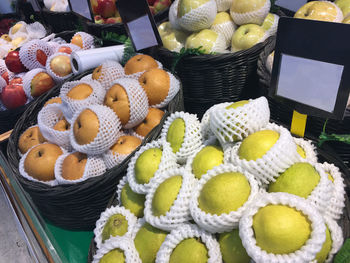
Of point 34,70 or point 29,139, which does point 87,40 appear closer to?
point 34,70

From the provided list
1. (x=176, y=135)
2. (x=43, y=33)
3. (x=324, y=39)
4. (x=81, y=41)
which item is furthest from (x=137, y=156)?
(x=43, y=33)

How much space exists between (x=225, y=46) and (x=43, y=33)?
2.22 m

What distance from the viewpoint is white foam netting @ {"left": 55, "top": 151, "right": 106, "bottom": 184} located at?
1.36m

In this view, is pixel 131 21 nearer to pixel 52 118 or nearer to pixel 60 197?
pixel 52 118

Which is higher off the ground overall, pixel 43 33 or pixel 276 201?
pixel 276 201

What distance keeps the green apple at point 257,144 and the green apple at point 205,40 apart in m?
1.02

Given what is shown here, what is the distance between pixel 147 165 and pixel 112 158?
39 centimetres

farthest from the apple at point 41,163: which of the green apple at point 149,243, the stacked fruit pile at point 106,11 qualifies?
the stacked fruit pile at point 106,11

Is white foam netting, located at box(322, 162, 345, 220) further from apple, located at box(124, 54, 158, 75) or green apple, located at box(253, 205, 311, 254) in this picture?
apple, located at box(124, 54, 158, 75)

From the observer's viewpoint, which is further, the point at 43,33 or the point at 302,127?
the point at 43,33

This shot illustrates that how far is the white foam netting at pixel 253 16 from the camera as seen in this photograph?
194 cm

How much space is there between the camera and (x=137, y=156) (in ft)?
3.92

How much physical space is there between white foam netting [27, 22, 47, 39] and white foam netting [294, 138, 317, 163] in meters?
3.04

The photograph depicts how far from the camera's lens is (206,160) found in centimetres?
104
